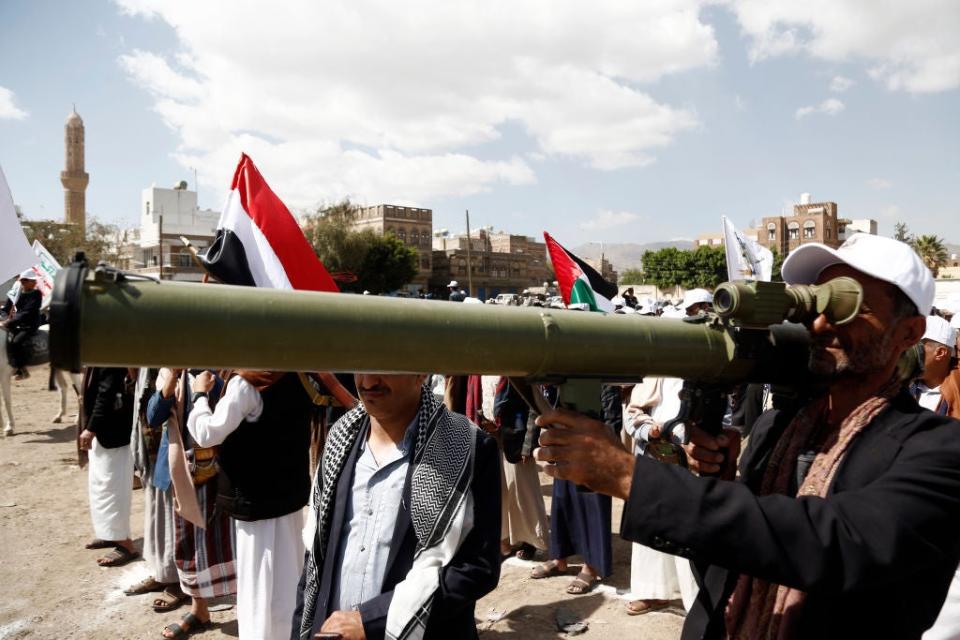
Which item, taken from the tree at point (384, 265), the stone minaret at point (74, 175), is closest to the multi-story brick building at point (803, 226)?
the tree at point (384, 265)

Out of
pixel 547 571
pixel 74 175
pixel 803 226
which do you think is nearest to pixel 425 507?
pixel 547 571

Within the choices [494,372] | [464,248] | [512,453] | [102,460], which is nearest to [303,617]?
[494,372]

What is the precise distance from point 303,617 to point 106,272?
182cm

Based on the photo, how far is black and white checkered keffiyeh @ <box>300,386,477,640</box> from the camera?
7.33 feet

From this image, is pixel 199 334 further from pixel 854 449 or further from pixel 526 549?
pixel 526 549

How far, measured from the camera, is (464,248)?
2963 inches

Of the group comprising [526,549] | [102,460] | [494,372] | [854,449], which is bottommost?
[526,549]

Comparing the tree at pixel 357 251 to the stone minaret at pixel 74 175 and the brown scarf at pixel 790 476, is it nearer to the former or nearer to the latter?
the stone minaret at pixel 74 175

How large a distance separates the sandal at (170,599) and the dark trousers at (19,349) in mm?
3843

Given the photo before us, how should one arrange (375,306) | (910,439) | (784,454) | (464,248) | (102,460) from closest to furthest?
(375,306), (910,439), (784,454), (102,460), (464,248)

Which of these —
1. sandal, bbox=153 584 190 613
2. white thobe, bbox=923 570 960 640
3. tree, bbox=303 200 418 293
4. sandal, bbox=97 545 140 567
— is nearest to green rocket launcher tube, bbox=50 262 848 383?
white thobe, bbox=923 570 960 640

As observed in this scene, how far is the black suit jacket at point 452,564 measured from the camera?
227cm

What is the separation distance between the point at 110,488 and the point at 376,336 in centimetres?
573

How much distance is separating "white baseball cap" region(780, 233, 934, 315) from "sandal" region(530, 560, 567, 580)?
444cm
